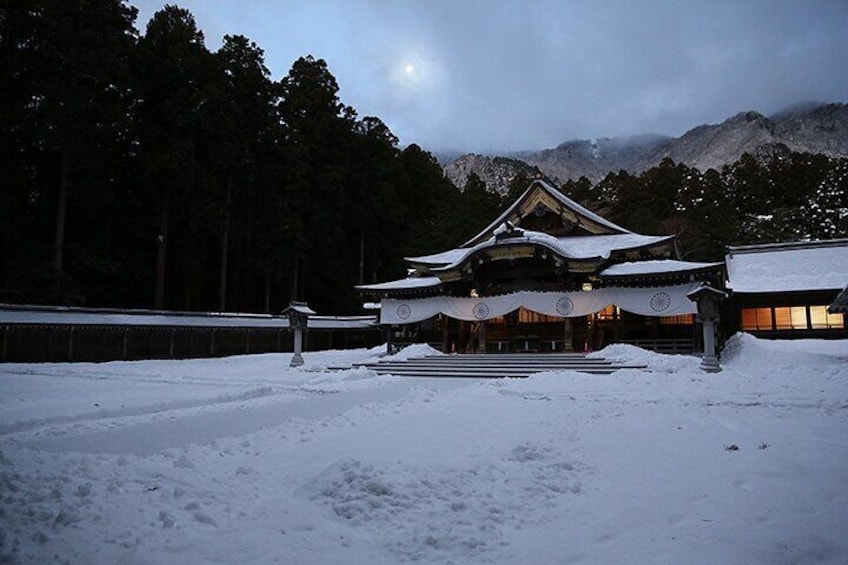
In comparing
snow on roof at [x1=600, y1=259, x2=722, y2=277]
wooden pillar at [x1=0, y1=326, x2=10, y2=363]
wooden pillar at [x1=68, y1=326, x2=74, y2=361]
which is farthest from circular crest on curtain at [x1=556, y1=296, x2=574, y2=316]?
wooden pillar at [x1=0, y1=326, x2=10, y2=363]

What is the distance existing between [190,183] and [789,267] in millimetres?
29062

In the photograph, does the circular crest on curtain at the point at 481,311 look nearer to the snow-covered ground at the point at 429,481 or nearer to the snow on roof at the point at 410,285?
the snow on roof at the point at 410,285

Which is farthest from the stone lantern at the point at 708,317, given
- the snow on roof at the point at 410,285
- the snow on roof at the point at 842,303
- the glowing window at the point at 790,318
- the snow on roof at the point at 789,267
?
the snow on roof at the point at 410,285

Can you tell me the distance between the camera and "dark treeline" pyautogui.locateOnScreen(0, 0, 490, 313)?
2039 cm

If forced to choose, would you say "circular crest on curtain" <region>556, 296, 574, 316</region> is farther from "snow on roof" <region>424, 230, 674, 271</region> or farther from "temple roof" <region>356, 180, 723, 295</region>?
"snow on roof" <region>424, 230, 674, 271</region>

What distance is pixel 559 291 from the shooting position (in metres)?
20.4

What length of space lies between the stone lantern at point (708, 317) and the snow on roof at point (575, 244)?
4751mm

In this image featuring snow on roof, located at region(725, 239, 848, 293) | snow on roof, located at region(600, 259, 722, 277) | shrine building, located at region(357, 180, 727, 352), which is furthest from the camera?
snow on roof, located at region(725, 239, 848, 293)

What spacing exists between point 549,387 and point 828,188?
4196 cm

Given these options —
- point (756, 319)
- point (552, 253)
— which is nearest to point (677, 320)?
point (756, 319)

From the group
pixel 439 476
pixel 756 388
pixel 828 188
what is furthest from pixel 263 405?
pixel 828 188

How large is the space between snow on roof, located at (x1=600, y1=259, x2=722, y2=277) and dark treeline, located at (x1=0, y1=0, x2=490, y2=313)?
16.9m

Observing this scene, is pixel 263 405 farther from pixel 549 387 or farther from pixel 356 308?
pixel 356 308

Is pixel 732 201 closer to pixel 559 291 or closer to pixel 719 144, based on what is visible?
pixel 559 291
